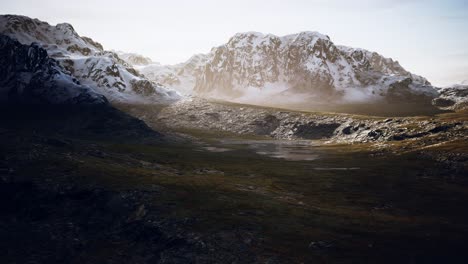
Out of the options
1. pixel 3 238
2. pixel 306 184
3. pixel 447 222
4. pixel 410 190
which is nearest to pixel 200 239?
pixel 3 238

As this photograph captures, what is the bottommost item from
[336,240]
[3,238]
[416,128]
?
[3,238]

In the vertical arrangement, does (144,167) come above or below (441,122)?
below

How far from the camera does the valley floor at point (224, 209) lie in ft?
181

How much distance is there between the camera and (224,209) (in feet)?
229

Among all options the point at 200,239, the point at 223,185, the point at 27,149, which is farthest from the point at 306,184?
the point at 27,149

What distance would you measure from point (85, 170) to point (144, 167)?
20388mm

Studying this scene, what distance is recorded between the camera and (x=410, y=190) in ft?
300

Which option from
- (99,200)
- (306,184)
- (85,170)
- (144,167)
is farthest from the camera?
(144,167)

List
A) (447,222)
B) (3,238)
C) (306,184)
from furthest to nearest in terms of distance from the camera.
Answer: (306,184) < (447,222) < (3,238)

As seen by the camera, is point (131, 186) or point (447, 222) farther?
point (131, 186)

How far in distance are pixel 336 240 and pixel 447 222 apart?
73.5 ft

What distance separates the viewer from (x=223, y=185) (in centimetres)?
8900

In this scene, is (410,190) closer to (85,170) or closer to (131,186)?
(131,186)

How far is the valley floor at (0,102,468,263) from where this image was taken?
→ 5512cm
